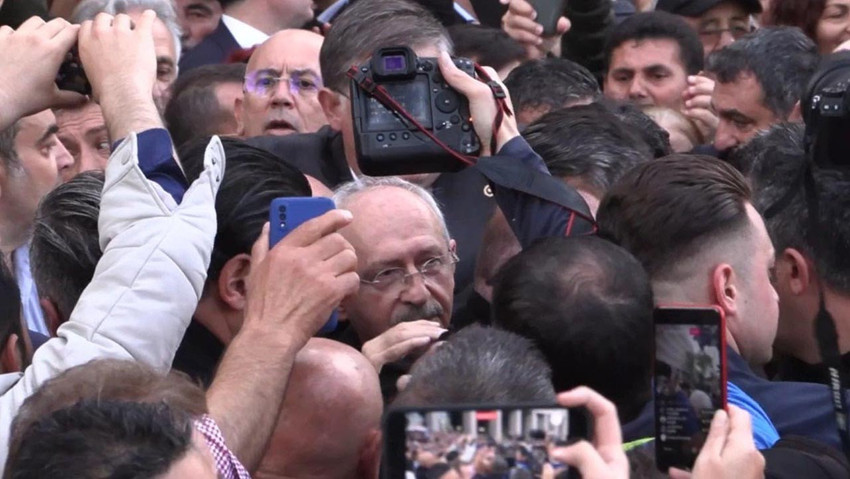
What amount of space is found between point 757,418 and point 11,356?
135cm

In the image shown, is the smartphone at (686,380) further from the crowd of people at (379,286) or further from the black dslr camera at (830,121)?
the black dslr camera at (830,121)

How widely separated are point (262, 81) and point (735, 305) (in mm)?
2846

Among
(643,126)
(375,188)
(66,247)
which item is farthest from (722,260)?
(643,126)

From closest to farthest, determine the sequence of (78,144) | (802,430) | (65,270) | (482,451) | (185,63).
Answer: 1. (482,451)
2. (802,430)
3. (65,270)
4. (78,144)
5. (185,63)

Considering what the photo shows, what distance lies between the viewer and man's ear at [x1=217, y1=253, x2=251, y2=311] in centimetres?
332

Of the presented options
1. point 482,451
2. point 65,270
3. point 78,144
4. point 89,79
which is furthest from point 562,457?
point 78,144

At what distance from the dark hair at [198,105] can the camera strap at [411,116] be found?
205 cm

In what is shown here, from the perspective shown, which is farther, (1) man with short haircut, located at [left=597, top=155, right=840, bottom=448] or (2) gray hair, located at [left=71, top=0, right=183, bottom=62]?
(2) gray hair, located at [left=71, top=0, right=183, bottom=62]

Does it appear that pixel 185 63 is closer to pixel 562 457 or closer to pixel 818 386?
pixel 818 386

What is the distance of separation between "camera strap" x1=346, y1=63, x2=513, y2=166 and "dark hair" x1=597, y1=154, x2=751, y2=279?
11.9 inches

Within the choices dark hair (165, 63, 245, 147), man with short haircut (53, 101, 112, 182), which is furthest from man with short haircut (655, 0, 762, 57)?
man with short haircut (53, 101, 112, 182)

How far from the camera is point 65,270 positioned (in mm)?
3436

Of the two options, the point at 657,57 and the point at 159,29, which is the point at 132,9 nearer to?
the point at 159,29

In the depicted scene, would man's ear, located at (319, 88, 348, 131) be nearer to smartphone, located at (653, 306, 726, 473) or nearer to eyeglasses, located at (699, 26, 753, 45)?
smartphone, located at (653, 306, 726, 473)
